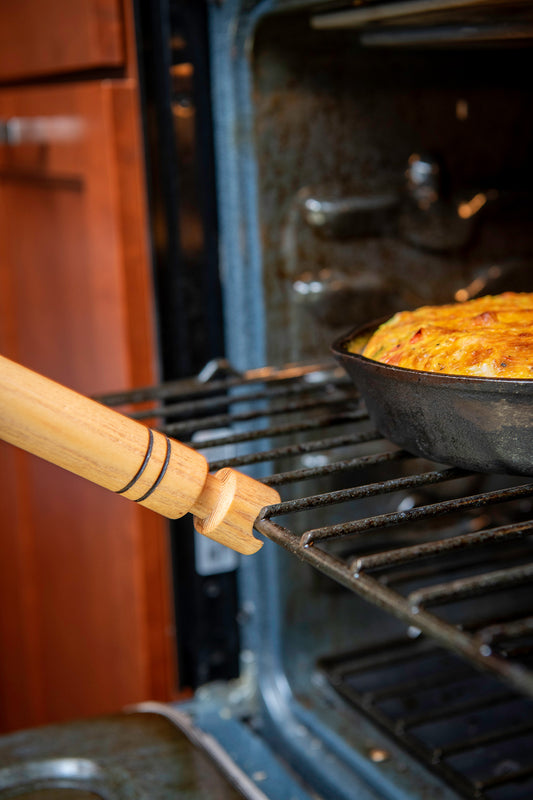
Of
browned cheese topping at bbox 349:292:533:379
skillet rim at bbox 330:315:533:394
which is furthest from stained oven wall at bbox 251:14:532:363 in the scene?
skillet rim at bbox 330:315:533:394

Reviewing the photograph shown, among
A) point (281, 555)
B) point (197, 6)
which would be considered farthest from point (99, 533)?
point (197, 6)

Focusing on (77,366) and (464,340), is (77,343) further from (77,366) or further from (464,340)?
(464,340)

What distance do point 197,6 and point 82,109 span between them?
0.71ft

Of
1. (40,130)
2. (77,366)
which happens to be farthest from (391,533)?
(40,130)

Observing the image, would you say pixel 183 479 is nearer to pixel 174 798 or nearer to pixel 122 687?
pixel 174 798

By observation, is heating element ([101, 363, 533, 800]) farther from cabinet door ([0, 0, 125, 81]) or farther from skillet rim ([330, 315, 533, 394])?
cabinet door ([0, 0, 125, 81])

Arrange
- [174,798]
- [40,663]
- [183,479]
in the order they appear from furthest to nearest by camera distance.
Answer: [40,663]
[174,798]
[183,479]

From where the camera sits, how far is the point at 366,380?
0.62 metres

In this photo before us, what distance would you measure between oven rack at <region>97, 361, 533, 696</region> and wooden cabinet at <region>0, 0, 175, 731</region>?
0.55 ft

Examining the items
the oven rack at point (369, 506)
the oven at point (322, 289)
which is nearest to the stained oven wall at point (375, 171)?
the oven at point (322, 289)

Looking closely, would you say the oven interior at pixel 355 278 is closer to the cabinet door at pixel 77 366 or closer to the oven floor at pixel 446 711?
the oven floor at pixel 446 711

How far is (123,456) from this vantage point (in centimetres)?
54

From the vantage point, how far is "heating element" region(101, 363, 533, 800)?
0.57 meters

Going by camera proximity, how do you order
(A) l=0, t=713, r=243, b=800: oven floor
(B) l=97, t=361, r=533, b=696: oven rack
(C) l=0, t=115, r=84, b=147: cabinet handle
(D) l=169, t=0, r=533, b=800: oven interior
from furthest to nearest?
(C) l=0, t=115, r=84, b=147: cabinet handle, (D) l=169, t=0, r=533, b=800: oven interior, (A) l=0, t=713, r=243, b=800: oven floor, (B) l=97, t=361, r=533, b=696: oven rack
